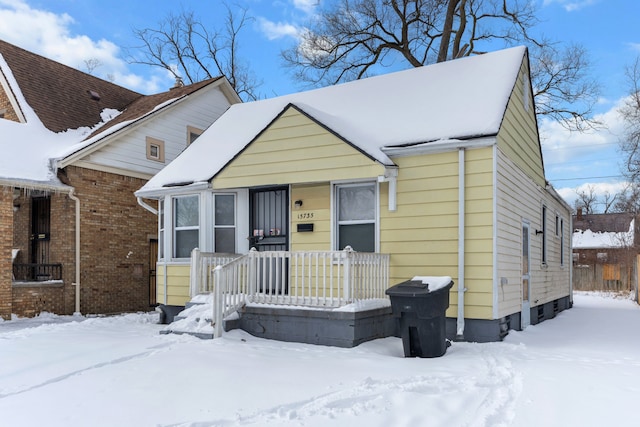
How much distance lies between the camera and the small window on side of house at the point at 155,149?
50.1 ft

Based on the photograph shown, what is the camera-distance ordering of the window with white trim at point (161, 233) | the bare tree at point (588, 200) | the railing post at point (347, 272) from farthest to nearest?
the bare tree at point (588, 200) < the window with white trim at point (161, 233) < the railing post at point (347, 272)

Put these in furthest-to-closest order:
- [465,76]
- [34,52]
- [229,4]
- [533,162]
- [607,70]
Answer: [229,4]
[607,70]
[34,52]
[533,162]
[465,76]

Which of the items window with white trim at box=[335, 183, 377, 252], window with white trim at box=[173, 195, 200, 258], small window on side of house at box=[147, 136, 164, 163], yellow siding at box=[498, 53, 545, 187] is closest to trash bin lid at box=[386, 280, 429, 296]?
window with white trim at box=[335, 183, 377, 252]

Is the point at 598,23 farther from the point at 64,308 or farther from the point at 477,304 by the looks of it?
the point at 64,308

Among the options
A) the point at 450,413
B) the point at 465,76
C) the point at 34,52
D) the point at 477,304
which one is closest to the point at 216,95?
the point at 34,52

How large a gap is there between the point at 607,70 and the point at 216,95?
15714 mm

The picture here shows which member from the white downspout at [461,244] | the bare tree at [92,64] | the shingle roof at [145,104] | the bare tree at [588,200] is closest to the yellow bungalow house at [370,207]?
the white downspout at [461,244]

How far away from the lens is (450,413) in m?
4.50

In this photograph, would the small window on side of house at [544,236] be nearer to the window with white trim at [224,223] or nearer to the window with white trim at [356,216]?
the window with white trim at [356,216]

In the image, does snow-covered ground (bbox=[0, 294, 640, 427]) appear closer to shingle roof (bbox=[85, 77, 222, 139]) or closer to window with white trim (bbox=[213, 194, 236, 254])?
window with white trim (bbox=[213, 194, 236, 254])

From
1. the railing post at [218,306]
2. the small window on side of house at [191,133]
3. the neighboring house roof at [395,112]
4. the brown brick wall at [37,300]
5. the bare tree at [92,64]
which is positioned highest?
the bare tree at [92,64]

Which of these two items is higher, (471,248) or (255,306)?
(471,248)

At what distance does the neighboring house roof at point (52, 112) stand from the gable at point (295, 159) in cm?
562

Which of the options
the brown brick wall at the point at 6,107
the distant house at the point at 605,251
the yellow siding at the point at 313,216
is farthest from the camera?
the distant house at the point at 605,251
